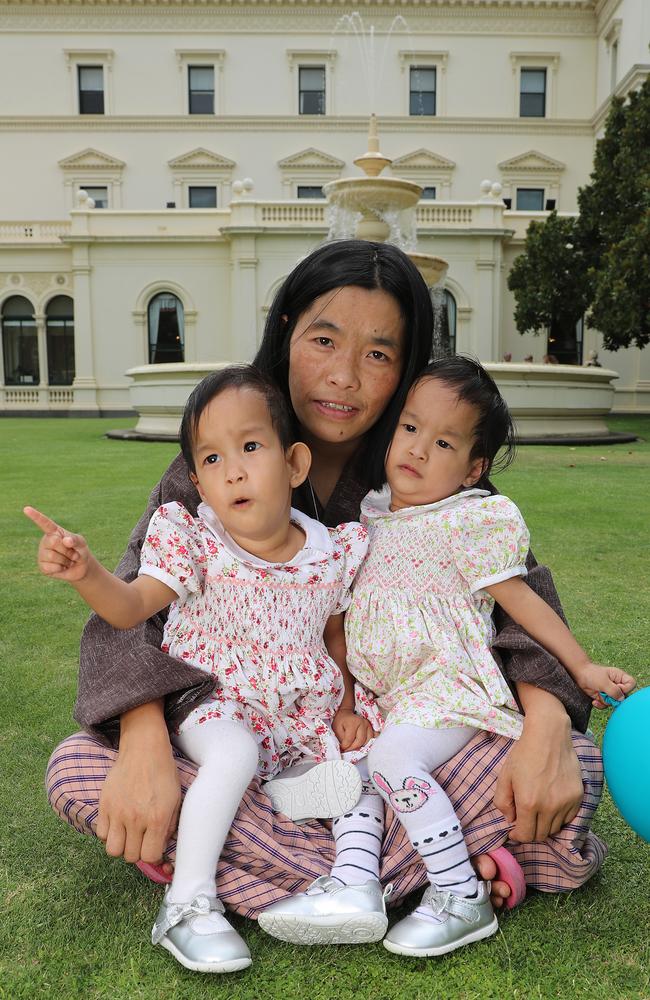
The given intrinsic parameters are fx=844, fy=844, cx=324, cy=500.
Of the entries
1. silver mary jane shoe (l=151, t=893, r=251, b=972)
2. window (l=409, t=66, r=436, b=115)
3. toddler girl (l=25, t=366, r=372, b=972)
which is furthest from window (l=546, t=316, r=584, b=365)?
silver mary jane shoe (l=151, t=893, r=251, b=972)

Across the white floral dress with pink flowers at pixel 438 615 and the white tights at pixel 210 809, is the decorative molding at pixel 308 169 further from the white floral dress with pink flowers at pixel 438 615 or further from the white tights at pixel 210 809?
the white tights at pixel 210 809

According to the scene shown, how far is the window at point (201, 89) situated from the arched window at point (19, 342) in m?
8.53

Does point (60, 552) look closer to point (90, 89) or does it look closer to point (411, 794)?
point (411, 794)

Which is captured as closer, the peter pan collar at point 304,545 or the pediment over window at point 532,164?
the peter pan collar at point 304,545

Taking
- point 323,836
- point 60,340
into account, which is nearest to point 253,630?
point 323,836

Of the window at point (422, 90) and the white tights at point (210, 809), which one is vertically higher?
the window at point (422, 90)

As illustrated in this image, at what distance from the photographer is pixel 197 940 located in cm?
147

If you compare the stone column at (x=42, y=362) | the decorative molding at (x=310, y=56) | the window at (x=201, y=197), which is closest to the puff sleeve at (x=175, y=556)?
the stone column at (x=42, y=362)

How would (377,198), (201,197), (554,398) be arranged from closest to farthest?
(554,398) → (377,198) → (201,197)

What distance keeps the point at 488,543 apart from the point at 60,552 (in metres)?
0.89

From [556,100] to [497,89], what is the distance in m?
1.90

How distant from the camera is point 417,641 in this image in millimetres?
1813

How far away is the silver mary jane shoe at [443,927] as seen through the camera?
1507mm

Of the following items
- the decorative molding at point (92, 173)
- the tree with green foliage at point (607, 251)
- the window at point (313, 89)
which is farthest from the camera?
the window at point (313, 89)
